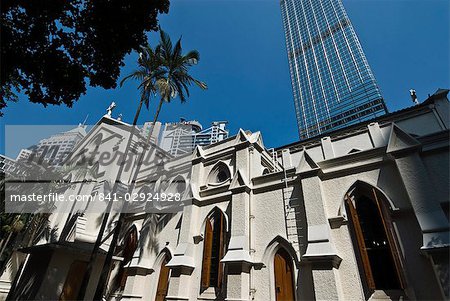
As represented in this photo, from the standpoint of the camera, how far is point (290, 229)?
9.57 m

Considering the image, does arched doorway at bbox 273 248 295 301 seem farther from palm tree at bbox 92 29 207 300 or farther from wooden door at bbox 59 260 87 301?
wooden door at bbox 59 260 87 301

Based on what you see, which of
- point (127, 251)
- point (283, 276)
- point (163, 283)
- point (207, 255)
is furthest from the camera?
point (127, 251)

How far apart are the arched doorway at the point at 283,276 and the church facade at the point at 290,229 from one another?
0.04m

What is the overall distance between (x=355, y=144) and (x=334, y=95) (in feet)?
213

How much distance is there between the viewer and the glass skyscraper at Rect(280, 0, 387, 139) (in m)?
65.7

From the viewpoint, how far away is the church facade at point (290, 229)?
734 centimetres

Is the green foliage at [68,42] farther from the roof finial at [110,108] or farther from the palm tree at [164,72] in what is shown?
the roof finial at [110,108]

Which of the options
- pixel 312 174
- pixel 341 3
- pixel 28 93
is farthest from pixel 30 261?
pixel 341 3

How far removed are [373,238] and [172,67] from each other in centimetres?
1371

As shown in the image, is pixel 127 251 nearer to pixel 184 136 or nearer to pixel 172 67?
pixel 172 67

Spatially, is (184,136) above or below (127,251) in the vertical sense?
above

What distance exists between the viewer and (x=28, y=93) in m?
7.12

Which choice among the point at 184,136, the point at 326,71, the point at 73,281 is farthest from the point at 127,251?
the point at 326,71
